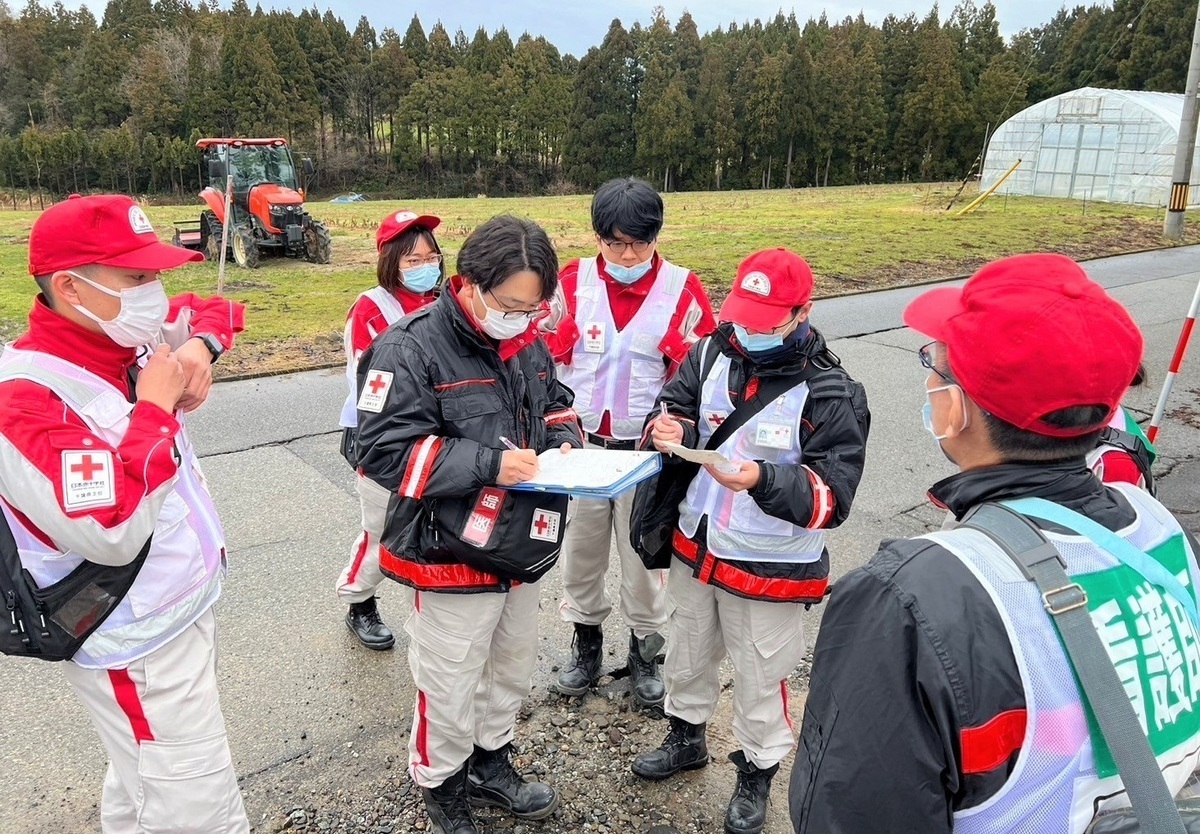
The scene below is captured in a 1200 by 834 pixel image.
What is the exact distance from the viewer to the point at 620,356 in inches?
143

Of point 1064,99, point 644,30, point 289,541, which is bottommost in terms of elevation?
point 289,541

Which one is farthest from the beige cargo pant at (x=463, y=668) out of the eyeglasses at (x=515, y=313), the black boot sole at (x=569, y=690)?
the eyeglasses at (x=515, y=313)

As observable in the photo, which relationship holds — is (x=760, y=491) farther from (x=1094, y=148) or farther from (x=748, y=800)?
(x=1094, y=148)

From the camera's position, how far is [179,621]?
216 cm

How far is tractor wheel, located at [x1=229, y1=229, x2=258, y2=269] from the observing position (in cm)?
1513

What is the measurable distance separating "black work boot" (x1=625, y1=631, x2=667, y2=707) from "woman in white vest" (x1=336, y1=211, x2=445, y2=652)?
1154mm

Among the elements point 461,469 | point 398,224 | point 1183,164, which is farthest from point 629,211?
point 1183,164

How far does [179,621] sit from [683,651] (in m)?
1.67

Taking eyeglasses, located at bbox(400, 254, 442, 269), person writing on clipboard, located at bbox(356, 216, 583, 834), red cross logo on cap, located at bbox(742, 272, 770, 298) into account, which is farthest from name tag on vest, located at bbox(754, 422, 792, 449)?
eyeglasses, located at bbox(400, 254, 442, 269)

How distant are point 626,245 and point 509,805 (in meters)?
2.28

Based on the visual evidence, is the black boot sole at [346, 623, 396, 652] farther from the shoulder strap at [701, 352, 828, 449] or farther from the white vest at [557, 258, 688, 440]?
the shoulder strap at [701, 352, 828, 449]

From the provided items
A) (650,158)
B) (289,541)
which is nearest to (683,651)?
(289,541)

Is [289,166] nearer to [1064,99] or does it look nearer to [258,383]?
[258,383]

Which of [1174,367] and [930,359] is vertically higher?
[930,359]
